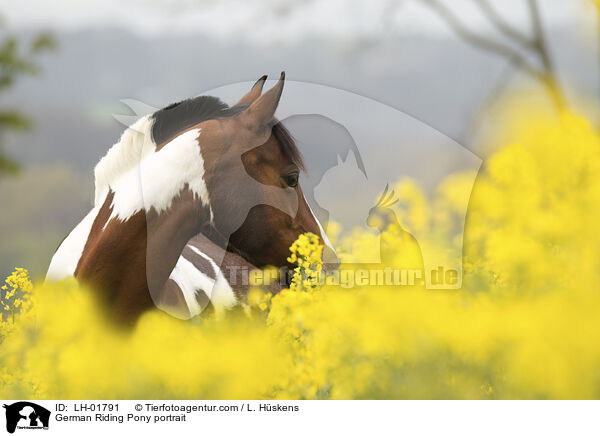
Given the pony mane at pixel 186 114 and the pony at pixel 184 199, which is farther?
the pony mane at pixel 186 114

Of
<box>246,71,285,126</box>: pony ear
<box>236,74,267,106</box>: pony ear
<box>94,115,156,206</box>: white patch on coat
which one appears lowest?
<box>94,115,156,206</box>: white patch on coat

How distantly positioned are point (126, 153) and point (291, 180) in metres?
0.57

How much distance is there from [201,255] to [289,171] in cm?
101

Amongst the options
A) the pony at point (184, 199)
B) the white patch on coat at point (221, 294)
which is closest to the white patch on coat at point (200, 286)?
the white patch on coat at point (221, 294)

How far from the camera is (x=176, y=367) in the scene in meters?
1.08

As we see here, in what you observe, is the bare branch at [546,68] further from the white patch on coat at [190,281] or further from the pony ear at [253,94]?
the white patch on coat at [190,281]

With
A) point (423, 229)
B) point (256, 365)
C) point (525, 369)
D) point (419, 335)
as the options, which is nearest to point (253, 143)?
point (423, 229)

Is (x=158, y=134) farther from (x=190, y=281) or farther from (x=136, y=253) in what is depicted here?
(x=190, y=281)
